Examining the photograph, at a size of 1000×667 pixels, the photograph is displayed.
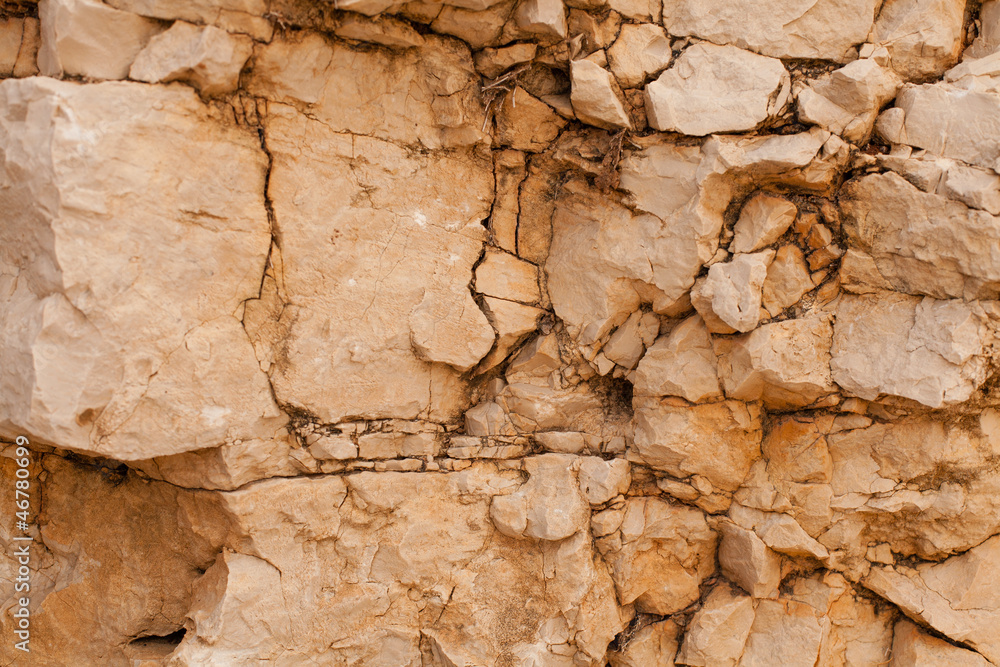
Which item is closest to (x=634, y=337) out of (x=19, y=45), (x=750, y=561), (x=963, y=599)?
(x=750, y=561)

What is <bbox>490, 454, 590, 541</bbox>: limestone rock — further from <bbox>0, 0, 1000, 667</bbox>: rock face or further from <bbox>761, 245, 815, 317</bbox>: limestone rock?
<bbox>761, 245, 815, 317</bbox>: limestone rock

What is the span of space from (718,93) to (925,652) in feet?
7.94

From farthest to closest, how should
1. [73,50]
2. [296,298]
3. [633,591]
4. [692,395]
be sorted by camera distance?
[633,591] → [692,395] → [296,298] → [73,50]

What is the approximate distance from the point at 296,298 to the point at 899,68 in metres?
2.51

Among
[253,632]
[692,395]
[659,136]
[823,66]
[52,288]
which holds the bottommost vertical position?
[253,632]

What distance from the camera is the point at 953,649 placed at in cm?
290

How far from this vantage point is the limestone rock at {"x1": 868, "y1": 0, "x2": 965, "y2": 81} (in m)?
2.76

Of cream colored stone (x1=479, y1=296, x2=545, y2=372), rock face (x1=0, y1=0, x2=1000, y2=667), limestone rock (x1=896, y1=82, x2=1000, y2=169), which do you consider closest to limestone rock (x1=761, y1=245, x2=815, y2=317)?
rock face (x1=0, y1=0, x2=1000, y2=667)

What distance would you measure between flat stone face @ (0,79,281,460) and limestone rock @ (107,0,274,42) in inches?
9.7

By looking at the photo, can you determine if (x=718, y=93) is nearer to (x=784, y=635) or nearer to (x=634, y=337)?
(x=634, y=337)

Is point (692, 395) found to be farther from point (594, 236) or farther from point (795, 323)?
point (594, 236)

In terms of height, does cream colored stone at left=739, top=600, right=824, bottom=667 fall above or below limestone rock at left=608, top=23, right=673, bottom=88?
below

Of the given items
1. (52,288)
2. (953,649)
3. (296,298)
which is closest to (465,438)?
(296,298)

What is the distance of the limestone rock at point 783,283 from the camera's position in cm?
277
